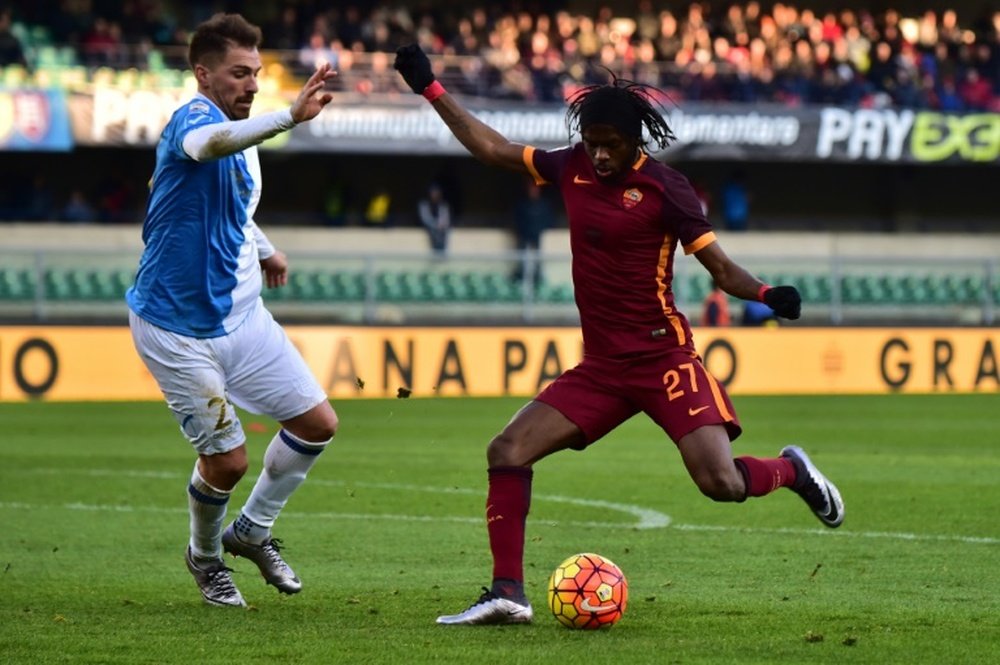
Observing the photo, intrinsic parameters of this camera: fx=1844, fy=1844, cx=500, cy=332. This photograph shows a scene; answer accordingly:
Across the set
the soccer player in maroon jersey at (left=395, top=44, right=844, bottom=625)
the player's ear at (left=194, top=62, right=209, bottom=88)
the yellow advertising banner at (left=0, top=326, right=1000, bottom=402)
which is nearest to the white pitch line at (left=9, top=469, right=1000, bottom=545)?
the soccer player in maroon jersey at (left=395, top=44, right=844, bottom=625)

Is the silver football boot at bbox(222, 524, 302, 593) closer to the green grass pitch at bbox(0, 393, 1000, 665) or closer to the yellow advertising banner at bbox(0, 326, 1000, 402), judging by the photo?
the green grass pitch at bbox(0, 393, 1000, 665)

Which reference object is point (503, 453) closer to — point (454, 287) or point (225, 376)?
point (225, 376)

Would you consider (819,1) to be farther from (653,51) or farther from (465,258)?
(465,258)

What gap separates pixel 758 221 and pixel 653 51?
15.7ft

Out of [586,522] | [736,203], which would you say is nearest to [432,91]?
[586,522]

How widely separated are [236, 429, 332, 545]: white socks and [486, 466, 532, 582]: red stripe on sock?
1009mm

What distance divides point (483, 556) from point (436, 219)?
21714mm

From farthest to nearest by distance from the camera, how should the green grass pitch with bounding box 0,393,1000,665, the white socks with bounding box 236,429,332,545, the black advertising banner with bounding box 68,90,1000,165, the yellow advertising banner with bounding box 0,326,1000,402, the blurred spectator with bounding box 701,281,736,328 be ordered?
the black advertising banner with bounding box 68,90,1000,165 < the blurred spectator with bounding box 701,281,736,328 < the yellow advertising banner with bounding box 0,326,1000,402 < the white socks with bounding box 236,429,332,545 < the green grass pitch with bounding box 0,393,1000,665

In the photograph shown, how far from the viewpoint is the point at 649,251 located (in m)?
7.22

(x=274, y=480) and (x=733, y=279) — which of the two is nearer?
(x=733, y=279)

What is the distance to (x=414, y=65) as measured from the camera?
24.4ft

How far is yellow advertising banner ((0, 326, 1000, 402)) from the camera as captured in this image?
2220 centimetres

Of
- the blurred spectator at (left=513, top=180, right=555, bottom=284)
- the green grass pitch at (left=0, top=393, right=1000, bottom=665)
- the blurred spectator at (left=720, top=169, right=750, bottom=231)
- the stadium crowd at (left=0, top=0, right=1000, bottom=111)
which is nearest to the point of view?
the green grass pitch at (left=0, top=393, right=1000, bottom=665)

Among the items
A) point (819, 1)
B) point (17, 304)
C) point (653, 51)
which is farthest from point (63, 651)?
point (819, 1)
